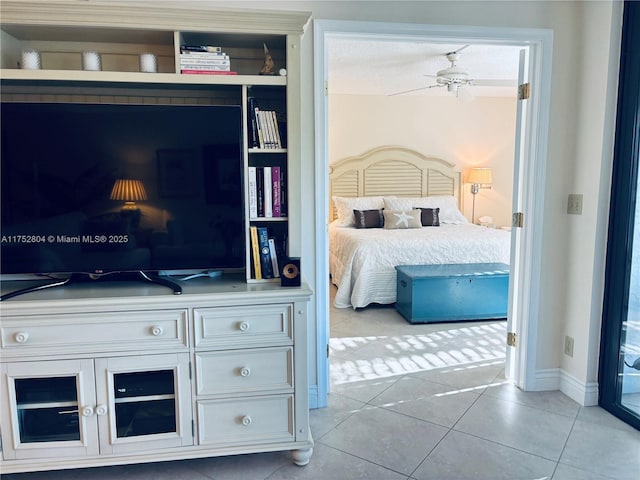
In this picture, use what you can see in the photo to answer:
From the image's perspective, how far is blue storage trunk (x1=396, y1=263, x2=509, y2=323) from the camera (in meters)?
3.91

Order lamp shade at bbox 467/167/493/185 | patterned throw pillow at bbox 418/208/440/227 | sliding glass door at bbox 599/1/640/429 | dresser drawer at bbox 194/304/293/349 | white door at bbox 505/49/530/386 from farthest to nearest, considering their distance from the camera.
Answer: lamp shade at bbox 467/167/493/185 < patterned throw pillow at bbox 418/208/440/227 < white door at bbox 505/49/530/386 < sliding glass door at bbox 599/1/640/429 < dresser drawer at bbox 194/304/293/349

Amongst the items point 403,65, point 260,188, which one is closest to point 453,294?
point 403,65

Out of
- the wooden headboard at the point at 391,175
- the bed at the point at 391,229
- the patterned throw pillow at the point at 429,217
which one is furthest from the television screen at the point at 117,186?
the wooden headboard at the point at 391,175

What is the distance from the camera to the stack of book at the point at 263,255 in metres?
2.07

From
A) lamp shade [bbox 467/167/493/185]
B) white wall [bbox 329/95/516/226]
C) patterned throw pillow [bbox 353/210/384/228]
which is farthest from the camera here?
lamp shade [bbox 467/167/493/185]

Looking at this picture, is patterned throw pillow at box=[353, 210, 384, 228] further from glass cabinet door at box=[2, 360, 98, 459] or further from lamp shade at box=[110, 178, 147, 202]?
glass cabinet door at box=[2, 360, 98, 459]

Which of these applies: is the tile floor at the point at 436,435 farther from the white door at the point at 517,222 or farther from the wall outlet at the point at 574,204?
the wall outlet at the point at 574,204

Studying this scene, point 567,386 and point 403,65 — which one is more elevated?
point 403,65

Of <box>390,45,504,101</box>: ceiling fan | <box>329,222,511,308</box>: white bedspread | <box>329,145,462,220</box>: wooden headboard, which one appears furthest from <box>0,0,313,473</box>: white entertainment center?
<box>329,145,462,220</box>: wooden headboard

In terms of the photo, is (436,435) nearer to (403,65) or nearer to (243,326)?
(243,326)

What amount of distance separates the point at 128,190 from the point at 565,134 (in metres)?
2.38

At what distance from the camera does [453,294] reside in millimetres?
3969

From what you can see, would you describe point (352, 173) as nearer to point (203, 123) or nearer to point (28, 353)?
point (203, 123)

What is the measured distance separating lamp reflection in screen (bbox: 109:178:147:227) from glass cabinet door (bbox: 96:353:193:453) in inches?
24.2
